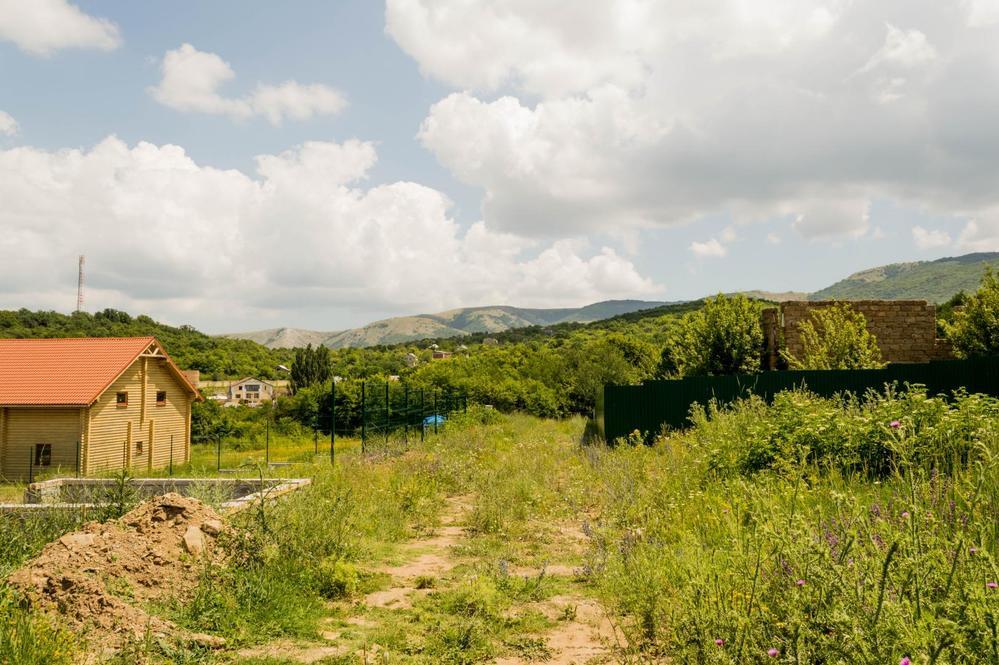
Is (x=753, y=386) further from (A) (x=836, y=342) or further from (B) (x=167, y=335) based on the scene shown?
(B) (x=167, y=335)

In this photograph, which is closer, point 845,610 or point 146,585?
point 845,610

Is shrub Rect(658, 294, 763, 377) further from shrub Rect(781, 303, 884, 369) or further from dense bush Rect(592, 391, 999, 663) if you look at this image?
dense bush Rect(592, 391, 999, 663)

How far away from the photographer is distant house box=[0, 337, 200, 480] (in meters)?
24.9

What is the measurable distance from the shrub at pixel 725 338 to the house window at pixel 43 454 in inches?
1030

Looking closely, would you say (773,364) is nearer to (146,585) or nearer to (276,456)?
(146,585)

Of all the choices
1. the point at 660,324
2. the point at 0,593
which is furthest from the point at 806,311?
the point at 660,324

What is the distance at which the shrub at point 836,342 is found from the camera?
603 inches

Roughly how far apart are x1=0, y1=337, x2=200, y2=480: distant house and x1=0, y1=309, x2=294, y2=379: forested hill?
103 ft

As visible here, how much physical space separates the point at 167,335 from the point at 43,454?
4520 centimetres

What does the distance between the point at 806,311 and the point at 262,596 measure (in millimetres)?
15654

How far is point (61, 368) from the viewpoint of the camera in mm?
26391

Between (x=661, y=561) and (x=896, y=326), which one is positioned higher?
(x=896, y=326)

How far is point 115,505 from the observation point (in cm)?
710

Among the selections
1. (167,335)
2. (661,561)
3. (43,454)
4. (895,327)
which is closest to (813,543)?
(661,561)
